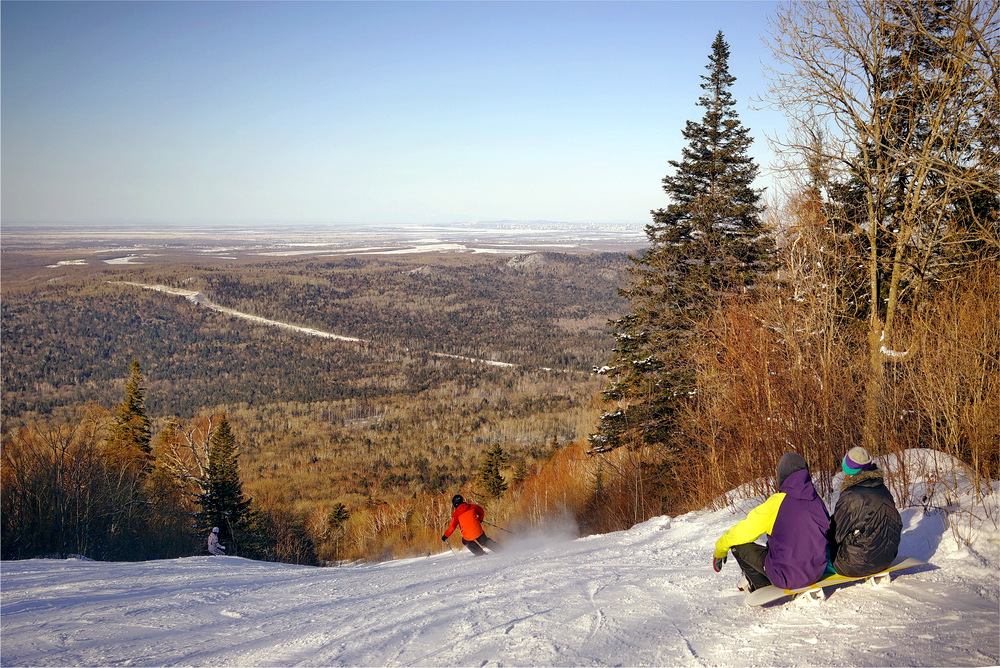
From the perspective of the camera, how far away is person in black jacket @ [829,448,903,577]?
4535 millimetres

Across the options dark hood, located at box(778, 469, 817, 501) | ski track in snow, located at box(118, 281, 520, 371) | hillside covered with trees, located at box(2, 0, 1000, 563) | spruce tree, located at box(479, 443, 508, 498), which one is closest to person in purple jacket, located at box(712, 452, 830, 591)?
dark hood, located at box(778, 469, 817, 501)

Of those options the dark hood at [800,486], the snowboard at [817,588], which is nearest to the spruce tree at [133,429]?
the snowboard at [817,588]

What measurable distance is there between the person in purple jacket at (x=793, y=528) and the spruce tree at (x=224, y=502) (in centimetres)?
2314

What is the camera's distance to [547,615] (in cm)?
538

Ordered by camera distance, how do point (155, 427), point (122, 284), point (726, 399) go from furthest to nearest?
point (122, 284) → point (155, 427) → point (726, 399)

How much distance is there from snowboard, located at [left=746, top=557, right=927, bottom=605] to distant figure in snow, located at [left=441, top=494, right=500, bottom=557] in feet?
20.4

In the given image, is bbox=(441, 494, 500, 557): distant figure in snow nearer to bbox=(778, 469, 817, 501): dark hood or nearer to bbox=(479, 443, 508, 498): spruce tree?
bbox=(778, 469, 817, 501): dark hood

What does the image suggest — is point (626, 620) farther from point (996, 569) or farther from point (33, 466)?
point (33, 466)

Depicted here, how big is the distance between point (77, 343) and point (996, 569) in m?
110

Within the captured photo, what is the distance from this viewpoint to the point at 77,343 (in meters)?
90.7

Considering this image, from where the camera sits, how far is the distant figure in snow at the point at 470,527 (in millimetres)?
10500

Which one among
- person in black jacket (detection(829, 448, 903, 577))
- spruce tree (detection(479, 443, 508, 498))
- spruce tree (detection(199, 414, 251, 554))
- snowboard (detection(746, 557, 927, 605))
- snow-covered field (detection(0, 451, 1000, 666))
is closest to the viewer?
snow-covered field (detection(0, 451, 1000, 666))

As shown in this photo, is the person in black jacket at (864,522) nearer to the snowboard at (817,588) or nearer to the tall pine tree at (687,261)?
the snowboard at (817,588)

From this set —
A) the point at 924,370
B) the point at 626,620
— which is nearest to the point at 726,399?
the point at 924,370
